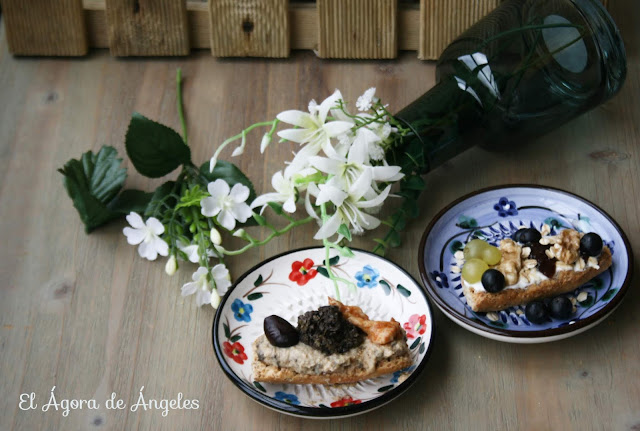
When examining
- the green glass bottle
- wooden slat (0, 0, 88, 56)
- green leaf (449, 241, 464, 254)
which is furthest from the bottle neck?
wooden slat (0, 0, 88, 56)

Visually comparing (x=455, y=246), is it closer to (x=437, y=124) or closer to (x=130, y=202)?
(x=437, y=124)

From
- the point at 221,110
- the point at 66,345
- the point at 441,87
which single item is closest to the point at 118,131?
the point at 221,110

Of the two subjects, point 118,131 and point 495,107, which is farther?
point 118,131

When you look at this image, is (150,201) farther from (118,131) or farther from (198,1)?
(198,1)

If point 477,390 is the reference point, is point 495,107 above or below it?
above

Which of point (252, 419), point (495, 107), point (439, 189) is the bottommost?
point (252, 419)

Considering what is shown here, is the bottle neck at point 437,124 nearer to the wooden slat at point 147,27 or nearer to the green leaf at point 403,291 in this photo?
the green leaf at point 403,291
